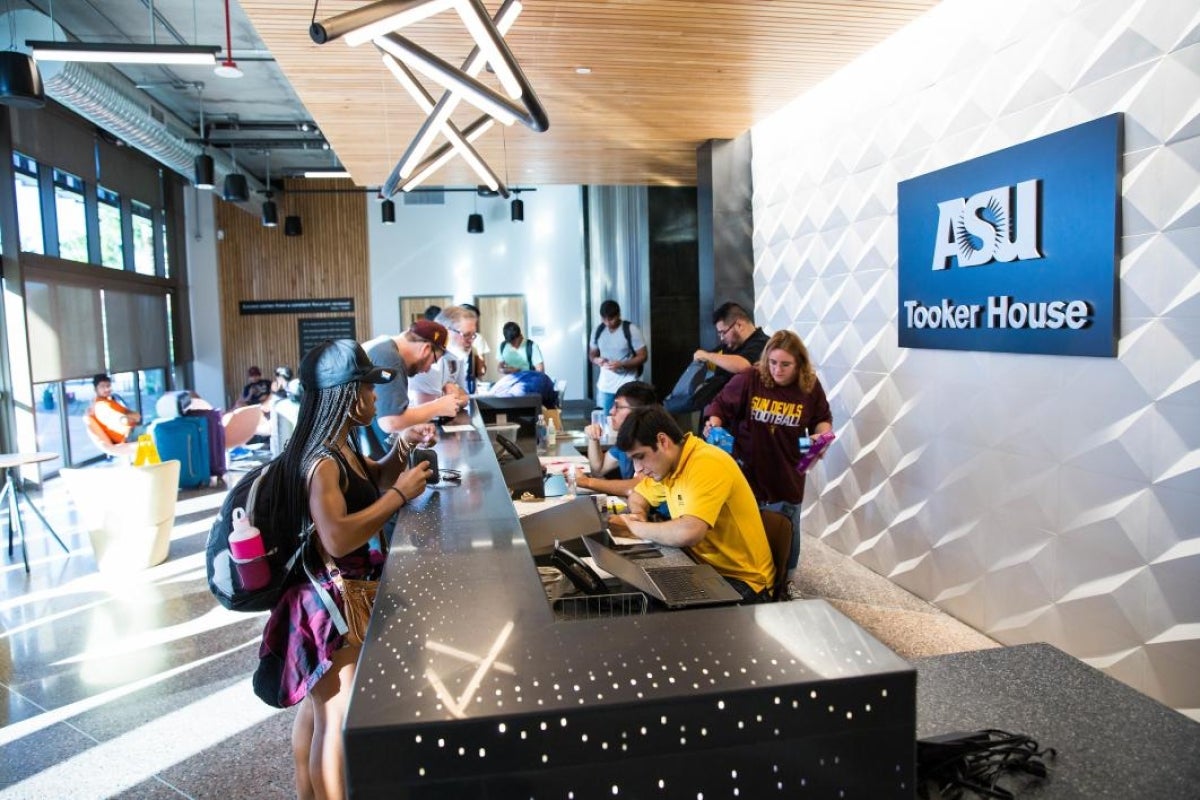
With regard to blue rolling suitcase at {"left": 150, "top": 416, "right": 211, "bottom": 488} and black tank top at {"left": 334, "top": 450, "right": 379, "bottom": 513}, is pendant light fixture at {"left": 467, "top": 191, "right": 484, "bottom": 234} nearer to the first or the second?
blue rolling suitcase at {"left": 150, "top": 416, "right": 211, "bottom": 488}

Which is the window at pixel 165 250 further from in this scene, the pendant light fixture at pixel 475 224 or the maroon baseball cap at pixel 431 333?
the maroon baseball cap at pixel 431 333

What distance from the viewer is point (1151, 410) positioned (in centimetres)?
294

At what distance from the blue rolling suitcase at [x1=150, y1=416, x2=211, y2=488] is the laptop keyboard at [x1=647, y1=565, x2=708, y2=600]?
26.0 ft

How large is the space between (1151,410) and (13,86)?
617 centimetres

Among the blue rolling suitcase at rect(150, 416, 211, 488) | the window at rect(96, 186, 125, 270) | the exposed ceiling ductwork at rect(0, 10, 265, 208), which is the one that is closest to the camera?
the exposed ceiling ductwork at rect(0, 10, 265, 208)

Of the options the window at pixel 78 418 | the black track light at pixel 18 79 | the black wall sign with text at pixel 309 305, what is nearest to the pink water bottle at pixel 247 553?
the black track light at pixel 18 79

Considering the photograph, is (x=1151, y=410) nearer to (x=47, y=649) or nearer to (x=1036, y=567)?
(x=1036, y=567)

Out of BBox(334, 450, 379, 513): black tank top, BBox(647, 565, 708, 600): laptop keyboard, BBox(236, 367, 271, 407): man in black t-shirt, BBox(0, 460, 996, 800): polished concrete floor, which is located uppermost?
BBox(334, 450, 379, 513): black tank top

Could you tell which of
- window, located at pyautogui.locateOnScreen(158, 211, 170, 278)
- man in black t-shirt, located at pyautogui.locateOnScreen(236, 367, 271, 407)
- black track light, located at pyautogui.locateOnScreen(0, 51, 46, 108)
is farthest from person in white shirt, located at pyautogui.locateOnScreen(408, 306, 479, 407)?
window, located at pyautogui.locateOnScreen(158, 211, 170, 278)

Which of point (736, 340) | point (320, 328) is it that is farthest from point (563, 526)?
point (320, 328)

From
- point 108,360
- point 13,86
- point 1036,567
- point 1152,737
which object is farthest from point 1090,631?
point 108,360

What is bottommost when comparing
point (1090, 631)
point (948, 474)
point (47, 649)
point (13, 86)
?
point (47, 649)

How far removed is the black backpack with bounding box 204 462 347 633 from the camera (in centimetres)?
194

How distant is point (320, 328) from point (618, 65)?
12612 millimetres
